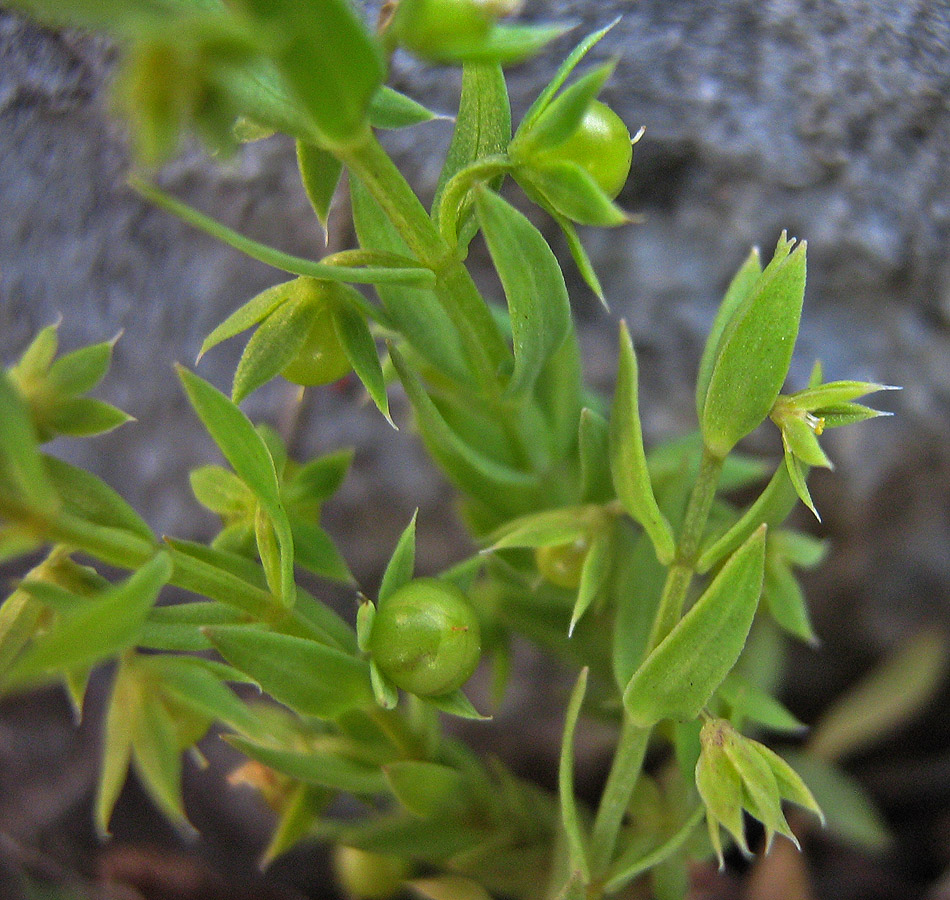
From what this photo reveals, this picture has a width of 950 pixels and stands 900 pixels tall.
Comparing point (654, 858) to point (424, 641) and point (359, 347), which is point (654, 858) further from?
point (359, 347)

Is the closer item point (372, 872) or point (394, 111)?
point (394, 111)

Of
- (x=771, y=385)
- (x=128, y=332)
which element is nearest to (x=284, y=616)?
(x=771, y=385)

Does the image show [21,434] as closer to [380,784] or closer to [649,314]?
[380,784]

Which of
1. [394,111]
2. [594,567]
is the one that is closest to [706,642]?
[594,567]

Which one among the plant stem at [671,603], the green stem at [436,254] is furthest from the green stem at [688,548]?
the green stem at [436,254]

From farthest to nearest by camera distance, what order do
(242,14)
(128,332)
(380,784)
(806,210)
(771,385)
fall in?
(128,332) → (806,210) → (380,784) → (771,385) → (242,14)

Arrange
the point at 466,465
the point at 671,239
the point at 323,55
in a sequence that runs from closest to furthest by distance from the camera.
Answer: the point at 323,55 < the point at 466,465 < the point at 671,239
